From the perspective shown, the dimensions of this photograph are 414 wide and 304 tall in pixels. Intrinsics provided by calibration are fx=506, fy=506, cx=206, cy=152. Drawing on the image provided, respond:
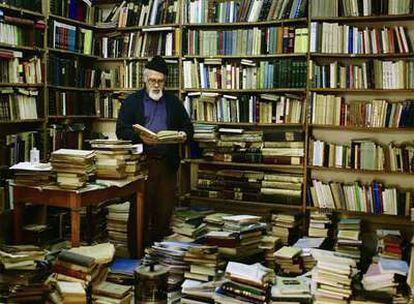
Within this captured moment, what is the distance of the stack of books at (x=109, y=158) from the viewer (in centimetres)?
381

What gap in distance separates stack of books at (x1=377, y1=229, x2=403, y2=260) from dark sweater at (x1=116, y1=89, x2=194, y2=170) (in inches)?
74.5

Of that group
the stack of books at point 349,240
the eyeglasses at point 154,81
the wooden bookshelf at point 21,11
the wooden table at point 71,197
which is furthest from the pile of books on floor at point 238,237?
the wooden bookshelf at point 21,11

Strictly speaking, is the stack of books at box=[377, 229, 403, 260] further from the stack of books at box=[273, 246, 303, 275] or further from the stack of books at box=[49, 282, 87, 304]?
the stack of books at box=[49, 282, 87, 304]

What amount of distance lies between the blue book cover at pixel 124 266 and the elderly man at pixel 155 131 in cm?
44

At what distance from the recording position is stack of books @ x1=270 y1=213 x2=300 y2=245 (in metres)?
4.82

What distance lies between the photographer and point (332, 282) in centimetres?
323

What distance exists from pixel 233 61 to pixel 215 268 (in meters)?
2.55

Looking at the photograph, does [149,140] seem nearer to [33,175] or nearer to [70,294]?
[33,175]

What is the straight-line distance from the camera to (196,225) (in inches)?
174

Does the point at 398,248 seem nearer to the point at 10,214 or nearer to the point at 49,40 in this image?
the point at 10,214

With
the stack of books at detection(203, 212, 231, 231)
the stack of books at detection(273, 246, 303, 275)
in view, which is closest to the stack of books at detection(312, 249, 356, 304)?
the stack of books at detection(273, 246, 303, 275)

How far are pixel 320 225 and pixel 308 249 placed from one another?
2.65ft

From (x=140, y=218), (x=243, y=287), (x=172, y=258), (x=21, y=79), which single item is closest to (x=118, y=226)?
(x=140, y=218)

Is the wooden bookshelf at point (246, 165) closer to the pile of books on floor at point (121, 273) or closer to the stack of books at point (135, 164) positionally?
the stack of books at point (135, 164)
